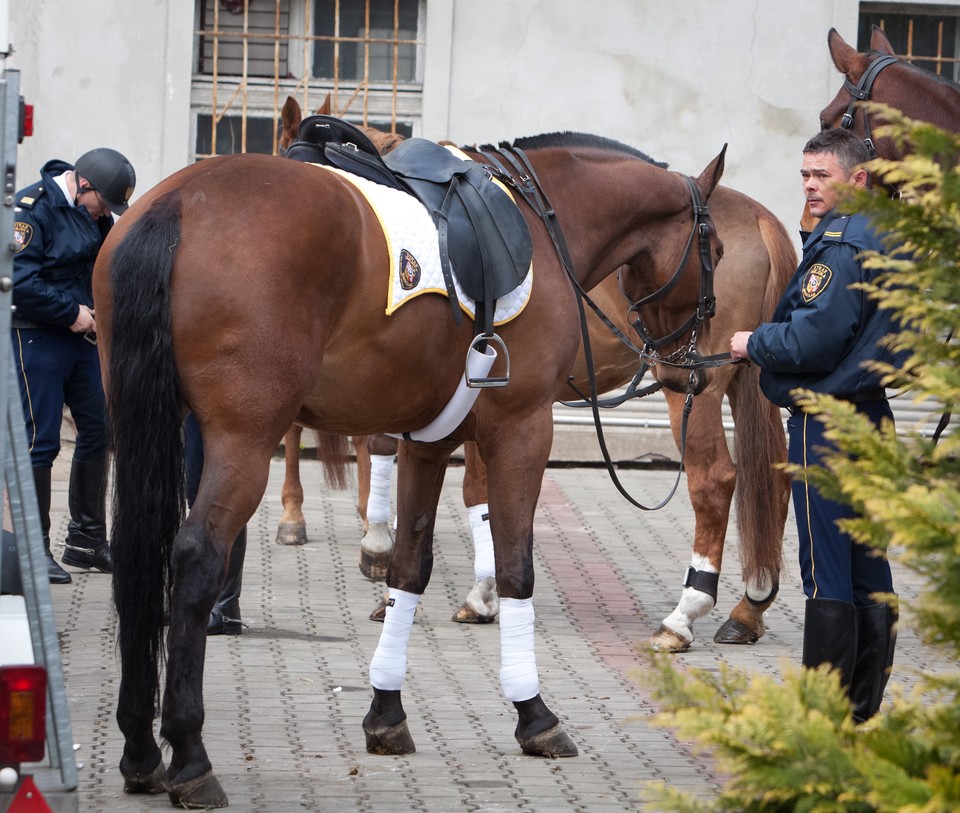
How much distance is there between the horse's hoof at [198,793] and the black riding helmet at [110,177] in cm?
358

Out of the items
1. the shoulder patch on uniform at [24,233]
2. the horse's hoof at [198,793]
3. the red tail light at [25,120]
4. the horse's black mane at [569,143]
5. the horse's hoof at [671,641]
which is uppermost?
the red tail light at [25,120]

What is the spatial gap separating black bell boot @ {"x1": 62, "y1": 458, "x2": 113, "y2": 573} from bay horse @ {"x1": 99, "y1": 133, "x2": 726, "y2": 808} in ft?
10.7

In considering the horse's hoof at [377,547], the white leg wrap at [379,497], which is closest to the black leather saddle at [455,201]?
the white leg wrap at [379,497]

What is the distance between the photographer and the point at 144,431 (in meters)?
3.79

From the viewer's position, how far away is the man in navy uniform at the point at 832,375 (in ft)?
14.4

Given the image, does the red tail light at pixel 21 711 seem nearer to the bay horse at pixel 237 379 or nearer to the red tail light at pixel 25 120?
the bay horse at pixel 237 379

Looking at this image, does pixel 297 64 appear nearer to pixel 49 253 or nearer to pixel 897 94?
pixel 49 253

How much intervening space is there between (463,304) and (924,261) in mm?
2154

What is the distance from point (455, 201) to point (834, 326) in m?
1.26

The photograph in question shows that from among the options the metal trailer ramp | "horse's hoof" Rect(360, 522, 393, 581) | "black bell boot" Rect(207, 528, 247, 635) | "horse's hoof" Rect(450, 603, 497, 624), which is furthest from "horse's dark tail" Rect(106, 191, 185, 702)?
"horse's hoof" Rect(360, 522, 393, 581)

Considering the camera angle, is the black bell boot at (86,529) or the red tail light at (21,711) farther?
the black bell boot at (86,529)

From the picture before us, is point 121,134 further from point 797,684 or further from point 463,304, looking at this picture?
point 797,684

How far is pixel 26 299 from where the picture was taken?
6.76m

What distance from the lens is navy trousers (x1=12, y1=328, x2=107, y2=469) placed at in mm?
6953
